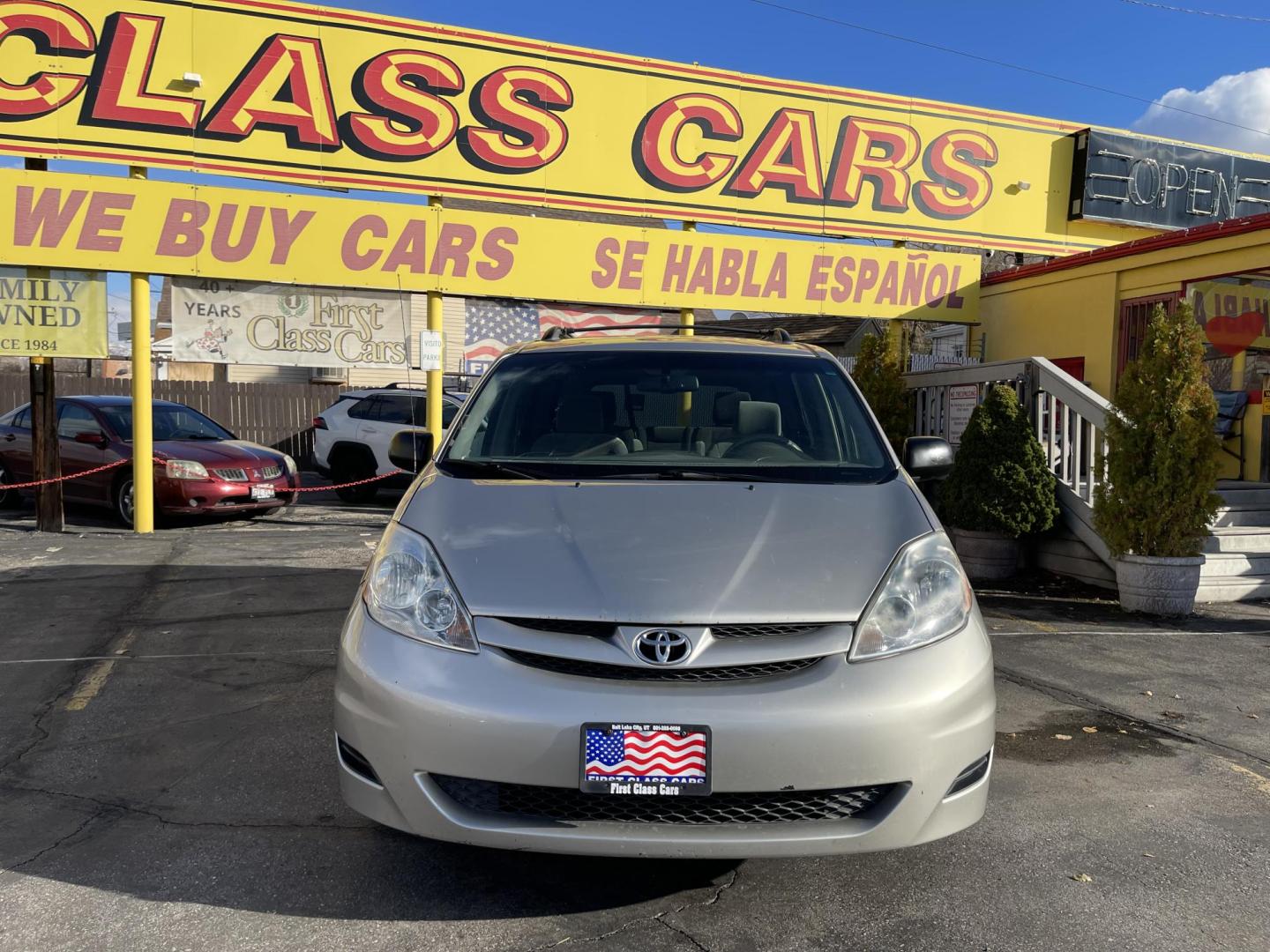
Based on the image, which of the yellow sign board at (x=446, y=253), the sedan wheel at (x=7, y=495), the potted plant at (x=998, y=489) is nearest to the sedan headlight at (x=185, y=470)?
the yellow sign board at (x=446, y=253)

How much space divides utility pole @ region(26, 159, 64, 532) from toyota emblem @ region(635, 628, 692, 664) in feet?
33.8

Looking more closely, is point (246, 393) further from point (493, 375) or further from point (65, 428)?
point (493, 375)

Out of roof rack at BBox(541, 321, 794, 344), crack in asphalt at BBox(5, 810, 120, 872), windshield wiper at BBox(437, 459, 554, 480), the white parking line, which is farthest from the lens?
the white parking line

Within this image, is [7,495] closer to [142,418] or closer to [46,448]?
[46,448]

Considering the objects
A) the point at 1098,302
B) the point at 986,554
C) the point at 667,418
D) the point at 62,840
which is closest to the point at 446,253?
the point at 986,554

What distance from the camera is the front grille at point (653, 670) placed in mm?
2697

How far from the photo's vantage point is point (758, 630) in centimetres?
280

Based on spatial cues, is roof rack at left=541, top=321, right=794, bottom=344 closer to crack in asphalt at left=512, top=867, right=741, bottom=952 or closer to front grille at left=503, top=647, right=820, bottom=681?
front grille at left=503, top=647, right=820, bottom=681

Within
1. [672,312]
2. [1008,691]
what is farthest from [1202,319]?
[1008,691]

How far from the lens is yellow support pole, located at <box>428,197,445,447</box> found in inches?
465

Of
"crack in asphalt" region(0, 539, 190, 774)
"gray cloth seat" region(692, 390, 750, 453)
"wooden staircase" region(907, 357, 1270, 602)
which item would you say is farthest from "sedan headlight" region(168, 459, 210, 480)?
"gray cloth seat" region(692, 390, 750, 453)

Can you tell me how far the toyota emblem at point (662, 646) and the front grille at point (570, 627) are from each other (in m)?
0.09

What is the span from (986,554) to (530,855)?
6.40 metres

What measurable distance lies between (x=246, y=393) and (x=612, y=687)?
1917 cm
